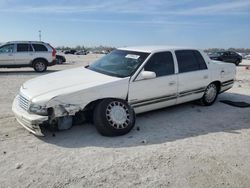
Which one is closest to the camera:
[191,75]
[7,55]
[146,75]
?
[146,75]

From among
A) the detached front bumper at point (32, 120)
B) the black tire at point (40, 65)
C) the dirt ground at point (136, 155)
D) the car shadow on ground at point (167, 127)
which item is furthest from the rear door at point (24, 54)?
the detached front bumper at point (32, 120)

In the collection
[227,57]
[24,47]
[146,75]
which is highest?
[24,47]

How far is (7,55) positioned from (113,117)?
12.6m

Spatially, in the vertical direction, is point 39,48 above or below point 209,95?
above

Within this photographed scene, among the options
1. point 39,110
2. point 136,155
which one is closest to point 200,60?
point 136,155

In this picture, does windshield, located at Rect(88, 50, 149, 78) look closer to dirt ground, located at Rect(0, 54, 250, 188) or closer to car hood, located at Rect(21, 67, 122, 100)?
car hood, located at Rect(21, 67, 122, 100)

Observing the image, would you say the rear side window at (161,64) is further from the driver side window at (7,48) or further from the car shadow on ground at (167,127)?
the driver side window at (7,48)

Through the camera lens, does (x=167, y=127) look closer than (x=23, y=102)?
No

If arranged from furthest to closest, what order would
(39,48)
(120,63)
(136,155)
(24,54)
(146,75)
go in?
(39,48), (24,54), (120,63), (146,75), (136,155)

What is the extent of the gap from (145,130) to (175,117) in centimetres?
118

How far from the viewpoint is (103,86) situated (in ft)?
16.9

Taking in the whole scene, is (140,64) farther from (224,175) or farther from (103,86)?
(224,175)

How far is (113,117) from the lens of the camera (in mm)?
5062

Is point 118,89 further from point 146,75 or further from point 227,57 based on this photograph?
point 227,57
